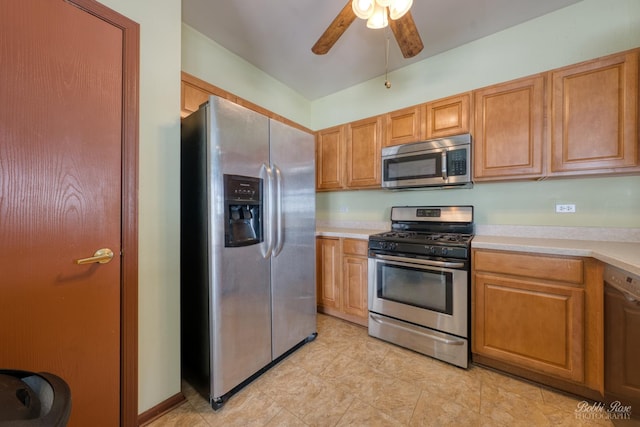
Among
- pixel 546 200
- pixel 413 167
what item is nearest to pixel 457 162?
pixel 413 167

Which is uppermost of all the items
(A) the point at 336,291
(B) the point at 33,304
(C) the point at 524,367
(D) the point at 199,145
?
(D) the point at 199,145

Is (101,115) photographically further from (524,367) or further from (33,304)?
(524,367)

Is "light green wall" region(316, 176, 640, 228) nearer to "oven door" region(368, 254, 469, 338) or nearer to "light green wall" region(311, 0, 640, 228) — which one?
"light green wall" region(311, 0, 640, 228)

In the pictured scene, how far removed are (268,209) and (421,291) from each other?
1435 millimetres

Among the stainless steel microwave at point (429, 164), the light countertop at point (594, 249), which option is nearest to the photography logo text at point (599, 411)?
the light countertop at point (594, 249)

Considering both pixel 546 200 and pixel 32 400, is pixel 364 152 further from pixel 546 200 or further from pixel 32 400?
pixel 32 400

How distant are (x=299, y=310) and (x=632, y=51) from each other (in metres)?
2.93

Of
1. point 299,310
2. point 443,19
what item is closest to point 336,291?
point 299,310

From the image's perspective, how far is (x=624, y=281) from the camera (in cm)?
121

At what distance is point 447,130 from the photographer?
7.42ft

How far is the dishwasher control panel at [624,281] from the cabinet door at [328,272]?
6.14 ft

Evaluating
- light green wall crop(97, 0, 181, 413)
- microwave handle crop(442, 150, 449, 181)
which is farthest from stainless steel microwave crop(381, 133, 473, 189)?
light green wall crop(97, 0, 181, 413)

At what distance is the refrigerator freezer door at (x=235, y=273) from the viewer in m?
1.46

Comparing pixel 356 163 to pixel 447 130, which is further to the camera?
pixel 356 163
